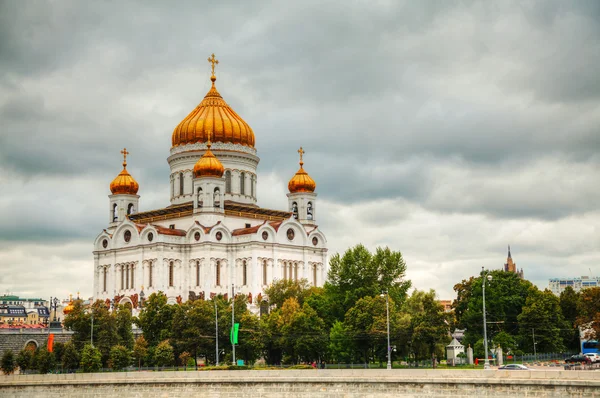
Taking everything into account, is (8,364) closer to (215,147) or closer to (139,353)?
(139,353)

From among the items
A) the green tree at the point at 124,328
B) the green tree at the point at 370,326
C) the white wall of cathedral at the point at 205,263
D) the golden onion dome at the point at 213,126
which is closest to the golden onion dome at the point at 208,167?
the white wall of cathedral at the point at 205,263

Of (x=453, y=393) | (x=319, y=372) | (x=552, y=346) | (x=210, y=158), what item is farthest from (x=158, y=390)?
(x=210, y=158)

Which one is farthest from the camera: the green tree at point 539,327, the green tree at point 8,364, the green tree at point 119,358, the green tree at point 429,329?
the green tree at point 539,327

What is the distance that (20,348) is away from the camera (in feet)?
251

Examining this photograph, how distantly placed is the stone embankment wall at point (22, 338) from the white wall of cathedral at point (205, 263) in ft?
57.0

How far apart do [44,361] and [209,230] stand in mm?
28171

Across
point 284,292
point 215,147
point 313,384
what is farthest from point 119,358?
point 215,147

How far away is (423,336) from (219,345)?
56.8 ft

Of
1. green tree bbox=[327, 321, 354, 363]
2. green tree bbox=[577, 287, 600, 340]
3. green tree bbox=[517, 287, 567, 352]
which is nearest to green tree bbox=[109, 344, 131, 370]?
green tree bbox=[327, 321, 354, 363]

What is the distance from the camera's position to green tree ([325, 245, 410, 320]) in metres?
77.9

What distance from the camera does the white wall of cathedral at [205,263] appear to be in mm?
95438

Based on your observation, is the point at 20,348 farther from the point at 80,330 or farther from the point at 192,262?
the point at 192,262

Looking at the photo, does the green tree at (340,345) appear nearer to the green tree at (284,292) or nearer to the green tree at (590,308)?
the green tree at (284,292)

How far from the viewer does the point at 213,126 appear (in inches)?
4122
